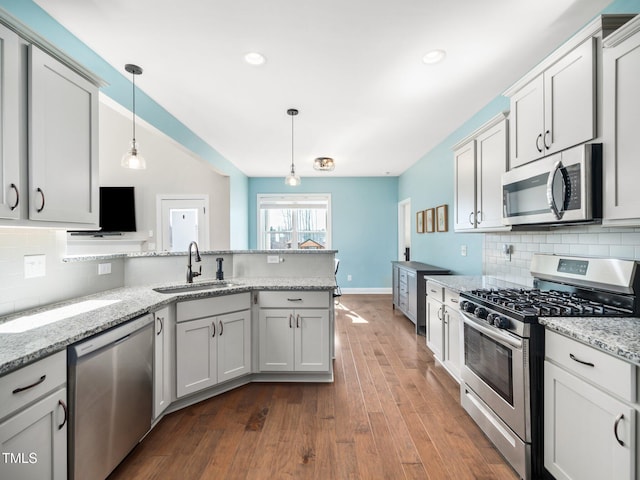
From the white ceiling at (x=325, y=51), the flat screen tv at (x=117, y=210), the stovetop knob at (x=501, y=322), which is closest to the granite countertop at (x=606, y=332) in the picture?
the stovetop knob at (x=501, y=322)

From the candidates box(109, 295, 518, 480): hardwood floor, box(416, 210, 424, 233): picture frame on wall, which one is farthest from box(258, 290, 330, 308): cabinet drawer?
box(416, 210, 424, 233): picture frame on wall

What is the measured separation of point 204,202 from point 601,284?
561 centimetres

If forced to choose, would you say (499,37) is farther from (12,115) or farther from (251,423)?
(251,423)

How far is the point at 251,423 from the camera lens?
→ 6.99 ft

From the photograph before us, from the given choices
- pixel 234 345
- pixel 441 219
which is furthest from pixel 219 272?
pixel 441 219

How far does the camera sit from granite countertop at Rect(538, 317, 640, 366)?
1.12m

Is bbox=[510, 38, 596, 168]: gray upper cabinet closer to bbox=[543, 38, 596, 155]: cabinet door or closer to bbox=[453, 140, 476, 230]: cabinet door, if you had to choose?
bbox=[543, 38, 596, 155]: cabinet door

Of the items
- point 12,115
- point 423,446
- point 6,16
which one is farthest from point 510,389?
point 6,16

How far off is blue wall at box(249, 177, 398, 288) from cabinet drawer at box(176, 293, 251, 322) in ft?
14.6

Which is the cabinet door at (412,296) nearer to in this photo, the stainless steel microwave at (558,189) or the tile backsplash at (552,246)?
the tile backsplash at (552,246)

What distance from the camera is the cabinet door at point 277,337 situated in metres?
2.66

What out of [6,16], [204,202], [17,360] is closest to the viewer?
[17,360]

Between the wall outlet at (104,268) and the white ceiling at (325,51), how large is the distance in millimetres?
1623

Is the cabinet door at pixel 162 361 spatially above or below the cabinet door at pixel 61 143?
below
